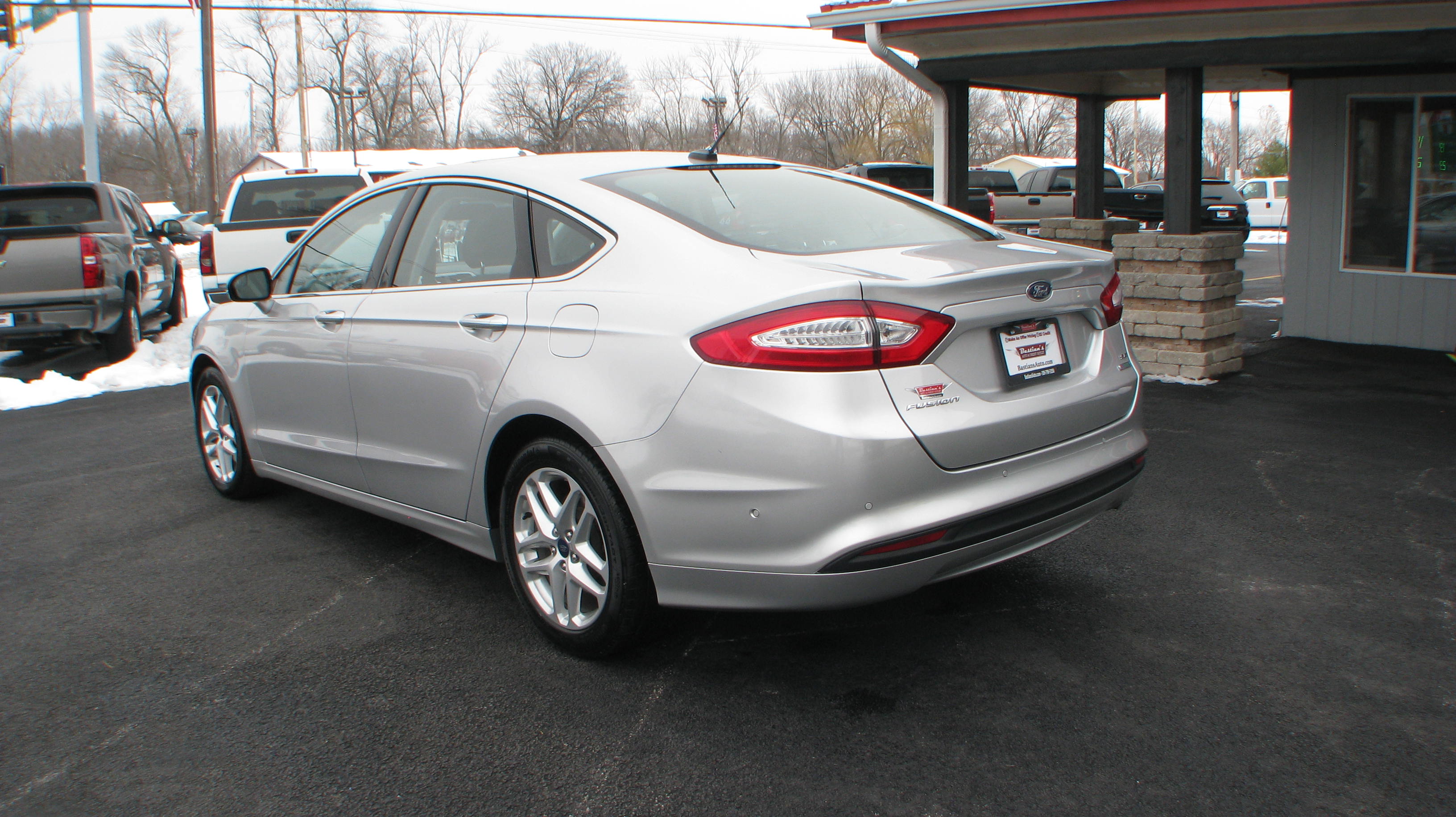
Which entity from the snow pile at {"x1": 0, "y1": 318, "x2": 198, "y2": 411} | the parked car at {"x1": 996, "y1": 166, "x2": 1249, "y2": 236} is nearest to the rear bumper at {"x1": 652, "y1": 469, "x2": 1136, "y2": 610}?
the snow pile at {"x1": 0, "y1": 318, "x2": 198, "y2": 411}

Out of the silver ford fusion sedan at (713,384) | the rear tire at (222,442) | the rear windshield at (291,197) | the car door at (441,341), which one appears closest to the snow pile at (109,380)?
the rear windshield at (291,197)

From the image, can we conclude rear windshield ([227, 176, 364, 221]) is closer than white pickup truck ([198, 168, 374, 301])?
No

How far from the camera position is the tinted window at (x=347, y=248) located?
4355 mm

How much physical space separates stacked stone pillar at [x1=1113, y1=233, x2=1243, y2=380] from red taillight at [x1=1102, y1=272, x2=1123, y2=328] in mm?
5146

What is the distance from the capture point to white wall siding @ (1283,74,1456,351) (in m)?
9.38

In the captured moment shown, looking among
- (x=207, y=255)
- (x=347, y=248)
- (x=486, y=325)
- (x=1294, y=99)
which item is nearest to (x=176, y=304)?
(x=207, y=255)

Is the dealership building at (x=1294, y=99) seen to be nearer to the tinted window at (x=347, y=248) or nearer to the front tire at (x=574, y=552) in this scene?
the tinted window at (x=347, y=248)

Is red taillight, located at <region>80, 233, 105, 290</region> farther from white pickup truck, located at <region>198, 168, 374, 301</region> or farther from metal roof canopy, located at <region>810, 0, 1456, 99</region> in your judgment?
metal roof canopy, located at <region>810, 0, 1456, 99</region>

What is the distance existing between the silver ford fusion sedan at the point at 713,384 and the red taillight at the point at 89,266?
7.39m

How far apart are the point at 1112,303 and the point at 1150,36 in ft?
18.6

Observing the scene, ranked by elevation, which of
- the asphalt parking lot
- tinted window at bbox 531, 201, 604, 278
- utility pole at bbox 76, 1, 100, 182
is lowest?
the asphalt parking lot

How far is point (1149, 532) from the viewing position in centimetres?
466

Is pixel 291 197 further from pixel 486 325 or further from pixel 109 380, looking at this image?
pixel 486 325

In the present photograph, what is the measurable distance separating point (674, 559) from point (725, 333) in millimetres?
650
